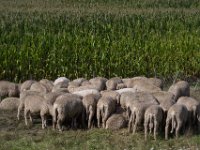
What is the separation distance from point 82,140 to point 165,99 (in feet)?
6.40

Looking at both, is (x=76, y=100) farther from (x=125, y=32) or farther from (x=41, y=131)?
(x=125, y=32)

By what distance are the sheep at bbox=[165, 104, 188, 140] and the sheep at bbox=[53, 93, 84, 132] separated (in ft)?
5.84

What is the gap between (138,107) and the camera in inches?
399

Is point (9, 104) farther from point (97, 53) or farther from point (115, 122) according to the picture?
point (97, 53)

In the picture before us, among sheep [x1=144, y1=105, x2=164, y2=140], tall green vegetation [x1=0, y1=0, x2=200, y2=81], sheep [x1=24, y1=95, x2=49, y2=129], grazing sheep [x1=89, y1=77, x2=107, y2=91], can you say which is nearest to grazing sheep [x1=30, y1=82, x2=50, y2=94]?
sheep [x1=24, y1=95, x2=49, y2=129]

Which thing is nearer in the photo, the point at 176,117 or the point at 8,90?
the point at 176,117

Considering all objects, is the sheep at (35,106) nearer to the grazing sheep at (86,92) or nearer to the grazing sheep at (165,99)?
the grazing sheep at (86,92)

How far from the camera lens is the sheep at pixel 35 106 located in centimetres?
1065

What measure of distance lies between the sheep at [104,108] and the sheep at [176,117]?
1202mm

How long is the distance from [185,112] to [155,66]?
706 centimetres

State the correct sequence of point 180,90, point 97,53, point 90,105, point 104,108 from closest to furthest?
1. point 104,108
2. point 90,105
3. point 180,90
4. point 97,53

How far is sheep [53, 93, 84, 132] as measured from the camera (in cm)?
1028

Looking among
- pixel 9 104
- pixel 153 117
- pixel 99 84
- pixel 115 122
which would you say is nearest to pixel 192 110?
pixel 153 117

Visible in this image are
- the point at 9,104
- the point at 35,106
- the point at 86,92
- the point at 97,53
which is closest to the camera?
the point at 35,106
